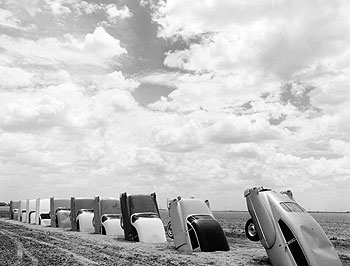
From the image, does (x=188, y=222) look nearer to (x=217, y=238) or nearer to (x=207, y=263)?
(x=217, y=238)

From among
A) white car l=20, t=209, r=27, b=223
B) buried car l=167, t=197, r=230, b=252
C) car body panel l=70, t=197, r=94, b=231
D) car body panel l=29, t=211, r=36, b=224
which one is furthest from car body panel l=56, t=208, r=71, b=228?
buried car l=167, t=197, r=230, b=252

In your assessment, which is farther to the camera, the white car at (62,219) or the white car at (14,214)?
the white car at (14,214)

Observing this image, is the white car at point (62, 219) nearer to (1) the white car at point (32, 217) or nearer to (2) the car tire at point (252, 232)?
(1) the white car at point (32, 217)

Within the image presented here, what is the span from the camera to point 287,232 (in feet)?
42.0

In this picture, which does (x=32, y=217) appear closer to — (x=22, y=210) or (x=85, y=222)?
(x=22, y=210)

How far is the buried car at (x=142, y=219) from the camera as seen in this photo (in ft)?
71.4

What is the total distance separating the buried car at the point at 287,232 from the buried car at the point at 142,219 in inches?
334

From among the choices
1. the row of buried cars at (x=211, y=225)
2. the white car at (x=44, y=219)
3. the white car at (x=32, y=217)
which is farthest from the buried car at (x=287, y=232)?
the white car at (x=32, y=217)

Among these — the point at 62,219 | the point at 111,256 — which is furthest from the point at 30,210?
the point at 111,256

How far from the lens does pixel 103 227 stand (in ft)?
87.6

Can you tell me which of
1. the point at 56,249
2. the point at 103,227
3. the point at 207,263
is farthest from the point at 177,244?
the point at 103,227

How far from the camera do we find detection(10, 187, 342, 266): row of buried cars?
12523 mm

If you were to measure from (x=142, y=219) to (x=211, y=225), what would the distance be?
594 centimetres

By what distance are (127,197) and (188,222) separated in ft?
22.5
